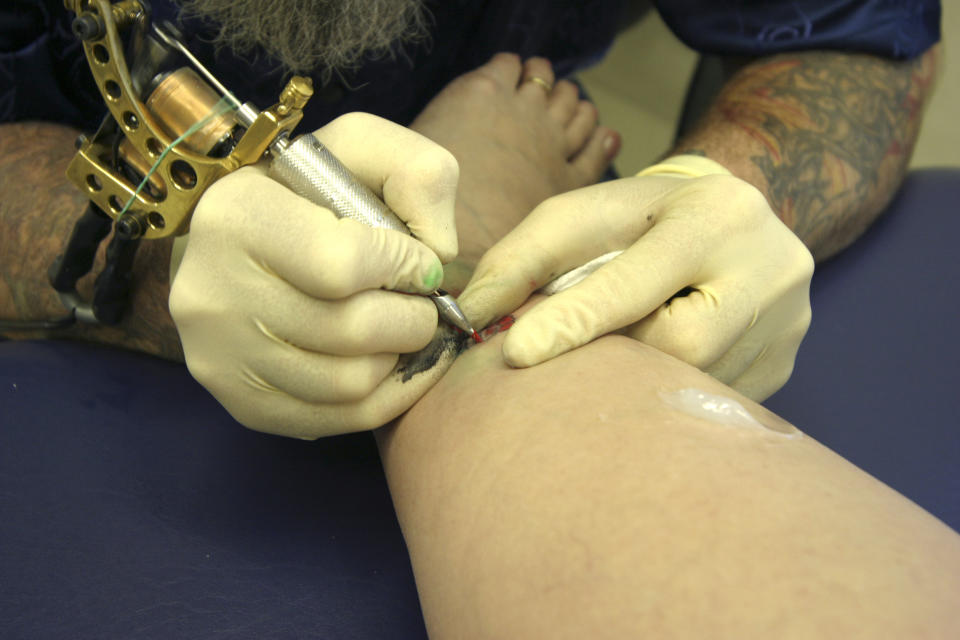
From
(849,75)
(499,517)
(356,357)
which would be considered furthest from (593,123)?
(499,517)

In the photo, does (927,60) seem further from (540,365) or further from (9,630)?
(9,630)

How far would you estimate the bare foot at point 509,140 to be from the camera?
1170 mm

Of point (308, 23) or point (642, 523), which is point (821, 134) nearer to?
point (308, 23)

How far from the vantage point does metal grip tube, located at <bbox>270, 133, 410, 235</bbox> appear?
26.5 inches

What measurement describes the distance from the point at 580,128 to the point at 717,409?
978 mm

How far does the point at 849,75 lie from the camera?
4.54 feet

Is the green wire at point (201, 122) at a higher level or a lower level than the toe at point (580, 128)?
higher

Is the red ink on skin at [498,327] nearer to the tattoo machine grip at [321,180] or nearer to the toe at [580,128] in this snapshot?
the tattoo machine grip at [321,180]

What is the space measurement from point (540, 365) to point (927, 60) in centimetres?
132

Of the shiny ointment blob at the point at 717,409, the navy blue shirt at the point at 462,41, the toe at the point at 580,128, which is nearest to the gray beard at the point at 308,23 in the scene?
the navy blue shirt at the point at 462,41

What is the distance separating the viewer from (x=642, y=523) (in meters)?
0.52

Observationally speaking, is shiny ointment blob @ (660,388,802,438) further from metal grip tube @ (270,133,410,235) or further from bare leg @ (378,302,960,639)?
metal grip tube @ (270,133,410,235)

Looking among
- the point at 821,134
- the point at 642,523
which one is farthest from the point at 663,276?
the point at 821,134

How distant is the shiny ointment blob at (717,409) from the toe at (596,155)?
89 centimetres
